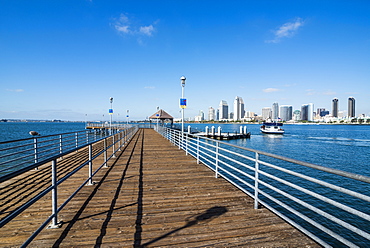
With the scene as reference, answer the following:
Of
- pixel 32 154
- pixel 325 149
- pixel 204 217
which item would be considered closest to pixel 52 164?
pixel 204 217

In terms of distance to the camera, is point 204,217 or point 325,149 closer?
point 204,217

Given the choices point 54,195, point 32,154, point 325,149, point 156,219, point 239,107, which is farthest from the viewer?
point 239,107

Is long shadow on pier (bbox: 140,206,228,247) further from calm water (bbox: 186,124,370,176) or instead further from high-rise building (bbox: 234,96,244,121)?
high-rise building (bbox: 234,96,244,121)

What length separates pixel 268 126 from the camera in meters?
54.8

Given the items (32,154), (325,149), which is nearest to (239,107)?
(325,149)

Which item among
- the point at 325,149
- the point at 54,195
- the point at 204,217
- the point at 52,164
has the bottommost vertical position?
the point at 325,149

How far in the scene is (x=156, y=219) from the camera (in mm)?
3010

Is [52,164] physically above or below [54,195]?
above

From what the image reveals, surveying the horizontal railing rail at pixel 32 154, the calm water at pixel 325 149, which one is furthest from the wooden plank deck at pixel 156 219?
the calm water at pixel 325 149

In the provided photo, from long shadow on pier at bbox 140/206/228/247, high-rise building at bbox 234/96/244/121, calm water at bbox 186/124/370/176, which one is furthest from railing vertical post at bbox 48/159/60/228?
high-rise building at bbox 234/96/244/121

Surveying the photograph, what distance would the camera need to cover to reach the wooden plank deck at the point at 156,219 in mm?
2463

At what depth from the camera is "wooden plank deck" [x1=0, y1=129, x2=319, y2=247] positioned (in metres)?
2.46

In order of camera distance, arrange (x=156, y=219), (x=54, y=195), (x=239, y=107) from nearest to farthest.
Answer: (x=54, y=195), (x=156, y=219), (x=239, y=107)

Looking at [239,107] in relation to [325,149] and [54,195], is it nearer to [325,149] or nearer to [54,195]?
[325,149]
